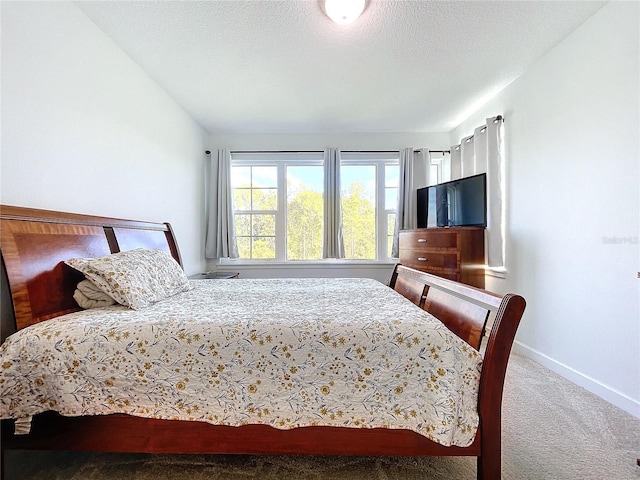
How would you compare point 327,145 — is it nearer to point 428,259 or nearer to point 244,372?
A: point 428,259

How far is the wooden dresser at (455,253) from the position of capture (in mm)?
2955

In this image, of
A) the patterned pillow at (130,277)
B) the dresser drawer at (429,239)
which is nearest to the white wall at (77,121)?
the patterned pillow at (130,277)

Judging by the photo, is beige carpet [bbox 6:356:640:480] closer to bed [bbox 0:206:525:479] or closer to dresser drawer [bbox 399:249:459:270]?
bed [bbox 0:206:525:479]

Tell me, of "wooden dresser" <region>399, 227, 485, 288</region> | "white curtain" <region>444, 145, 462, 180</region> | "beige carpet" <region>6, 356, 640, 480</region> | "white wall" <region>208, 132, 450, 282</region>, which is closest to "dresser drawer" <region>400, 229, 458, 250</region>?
"wooden dresser" <region>399, 227, 485, 288</region>

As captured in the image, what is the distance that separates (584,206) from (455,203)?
138 centimetres

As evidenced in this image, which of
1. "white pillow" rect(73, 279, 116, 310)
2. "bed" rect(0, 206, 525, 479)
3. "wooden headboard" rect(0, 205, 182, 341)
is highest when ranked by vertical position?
"wooden headboard" rect(0, 205, 182, 341)

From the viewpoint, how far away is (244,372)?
1.18 metres

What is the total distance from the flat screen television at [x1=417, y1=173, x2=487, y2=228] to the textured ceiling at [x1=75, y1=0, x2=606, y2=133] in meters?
0.91

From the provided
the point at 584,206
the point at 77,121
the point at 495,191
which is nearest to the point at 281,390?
the point at 77,121

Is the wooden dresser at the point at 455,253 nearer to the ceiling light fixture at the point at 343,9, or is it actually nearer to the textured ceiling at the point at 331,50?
the textured ceiling at the point at 331,50

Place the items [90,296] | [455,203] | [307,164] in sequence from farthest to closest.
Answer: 1. [307,164]
2. [455,203]
3. [90,296]

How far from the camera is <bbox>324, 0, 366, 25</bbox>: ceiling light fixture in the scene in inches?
71.2

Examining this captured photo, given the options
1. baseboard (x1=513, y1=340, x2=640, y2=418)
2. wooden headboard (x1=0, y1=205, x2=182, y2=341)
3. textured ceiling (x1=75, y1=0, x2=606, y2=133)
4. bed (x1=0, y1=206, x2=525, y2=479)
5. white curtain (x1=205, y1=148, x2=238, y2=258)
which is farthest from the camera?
white curtain (x1=205, y1=148, x2=238, y2=258)

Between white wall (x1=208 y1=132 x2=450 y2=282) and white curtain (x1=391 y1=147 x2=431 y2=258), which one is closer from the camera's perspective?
white curtain (x1=391 y1=147 x2=431 y2=258)
